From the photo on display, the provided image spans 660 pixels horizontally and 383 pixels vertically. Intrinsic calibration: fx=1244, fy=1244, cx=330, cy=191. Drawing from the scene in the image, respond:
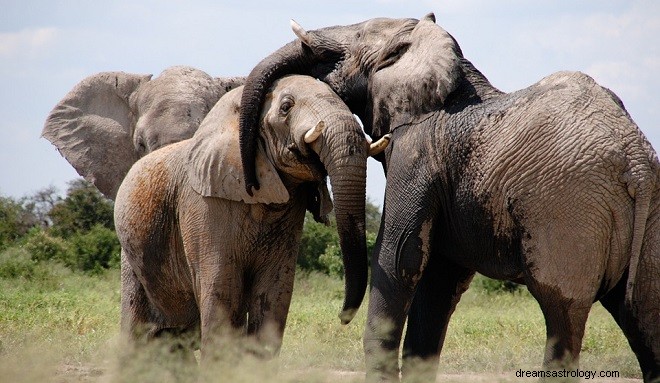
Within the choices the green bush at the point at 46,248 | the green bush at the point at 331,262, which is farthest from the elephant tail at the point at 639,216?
the green bush at the point at 46,248

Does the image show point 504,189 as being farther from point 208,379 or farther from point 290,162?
point 208,379

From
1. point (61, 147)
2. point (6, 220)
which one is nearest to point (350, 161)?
point (61, 147)

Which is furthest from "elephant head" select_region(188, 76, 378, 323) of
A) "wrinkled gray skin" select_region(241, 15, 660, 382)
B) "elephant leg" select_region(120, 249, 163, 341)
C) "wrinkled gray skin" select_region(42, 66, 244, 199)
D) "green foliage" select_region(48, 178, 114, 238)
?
"green foliage" select_region(48, 178, 114, 238)

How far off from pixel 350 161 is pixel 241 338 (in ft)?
3.73

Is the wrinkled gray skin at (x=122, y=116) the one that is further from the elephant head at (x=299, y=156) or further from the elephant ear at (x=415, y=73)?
the elephant ear at (x=415, y=73)

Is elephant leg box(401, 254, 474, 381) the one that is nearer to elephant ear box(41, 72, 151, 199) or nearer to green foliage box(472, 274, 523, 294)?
elephant ear box(41, 72, 151, 199)

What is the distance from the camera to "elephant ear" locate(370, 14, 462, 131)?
634 cm

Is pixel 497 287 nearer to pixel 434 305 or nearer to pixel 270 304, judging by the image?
pixel 434 305

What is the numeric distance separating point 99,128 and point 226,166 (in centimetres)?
356

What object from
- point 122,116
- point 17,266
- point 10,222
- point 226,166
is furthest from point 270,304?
point 10,222

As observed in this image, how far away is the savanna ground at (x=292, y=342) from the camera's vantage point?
6.05 m

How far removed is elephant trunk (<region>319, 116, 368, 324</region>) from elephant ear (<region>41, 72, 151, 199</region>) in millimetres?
3755

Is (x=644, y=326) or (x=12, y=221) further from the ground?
(x=644, y=326)

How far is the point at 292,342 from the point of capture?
8891 mm
